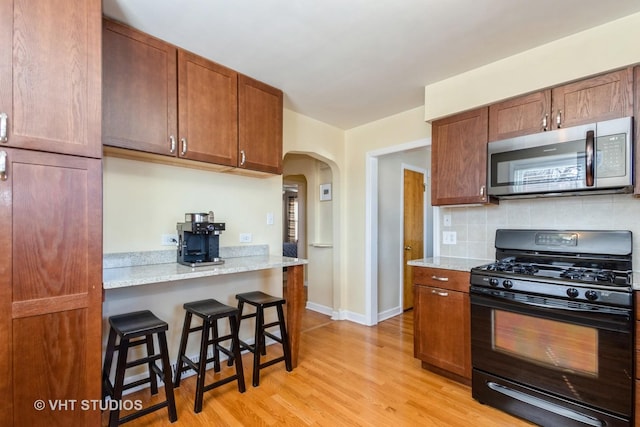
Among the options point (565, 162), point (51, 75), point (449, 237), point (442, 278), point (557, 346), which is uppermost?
point (51, 75)

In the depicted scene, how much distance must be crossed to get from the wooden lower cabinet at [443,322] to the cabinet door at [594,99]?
1.27m

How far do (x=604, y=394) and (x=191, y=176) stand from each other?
10.1 ft

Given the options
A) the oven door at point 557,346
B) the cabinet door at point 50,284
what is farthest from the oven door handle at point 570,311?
the cabinet door at point 50,284

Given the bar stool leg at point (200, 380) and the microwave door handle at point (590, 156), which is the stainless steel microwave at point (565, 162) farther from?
the bar stool leg at point (200, 380)

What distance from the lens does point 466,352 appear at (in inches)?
90.7

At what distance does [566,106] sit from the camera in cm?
211

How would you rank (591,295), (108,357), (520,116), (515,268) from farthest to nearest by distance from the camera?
(520,116)
(515,268)
(108,357)
(591,295)

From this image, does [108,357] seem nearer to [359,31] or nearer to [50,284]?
[50,284]

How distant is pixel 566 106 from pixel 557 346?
1.55 m

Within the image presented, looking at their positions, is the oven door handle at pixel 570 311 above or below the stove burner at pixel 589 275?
below

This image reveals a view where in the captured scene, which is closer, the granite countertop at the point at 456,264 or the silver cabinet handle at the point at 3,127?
the silver cabinet handle at the point at 3,127

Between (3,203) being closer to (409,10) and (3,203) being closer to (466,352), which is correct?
(409,10)

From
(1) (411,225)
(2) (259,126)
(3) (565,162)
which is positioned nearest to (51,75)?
(2) (259,126)

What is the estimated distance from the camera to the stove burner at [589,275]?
180 centimetres
